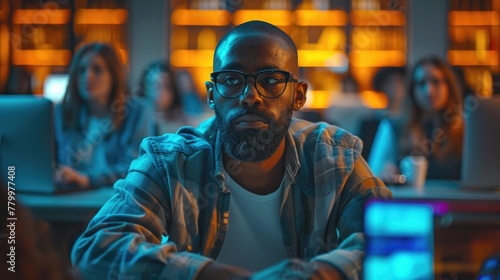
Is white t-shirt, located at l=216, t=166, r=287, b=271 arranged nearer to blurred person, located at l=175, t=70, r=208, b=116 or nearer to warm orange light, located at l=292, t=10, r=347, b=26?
blurred person, located at l=175, t=70, r=208, b=116

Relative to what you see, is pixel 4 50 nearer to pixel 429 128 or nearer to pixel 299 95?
pixel 429 128

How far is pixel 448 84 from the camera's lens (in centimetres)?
329

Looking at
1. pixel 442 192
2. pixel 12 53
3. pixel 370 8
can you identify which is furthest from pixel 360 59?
pixel 442 192

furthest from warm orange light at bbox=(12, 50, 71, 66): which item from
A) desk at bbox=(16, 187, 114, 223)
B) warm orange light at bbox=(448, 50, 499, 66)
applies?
desk at bbox=(16, 187, 114, 223)

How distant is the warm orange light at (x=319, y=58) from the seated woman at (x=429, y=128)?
3.58 m

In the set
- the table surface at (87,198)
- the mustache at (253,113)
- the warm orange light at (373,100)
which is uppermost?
the mustache at (253,113)

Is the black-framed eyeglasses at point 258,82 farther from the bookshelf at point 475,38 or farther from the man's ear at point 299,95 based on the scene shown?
the bookshelf at point 475,38

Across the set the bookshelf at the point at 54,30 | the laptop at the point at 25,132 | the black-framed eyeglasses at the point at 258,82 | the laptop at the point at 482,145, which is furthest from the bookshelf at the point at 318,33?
the black-framed eyeglasses at the point at 258,82

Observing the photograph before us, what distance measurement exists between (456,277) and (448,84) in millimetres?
1479

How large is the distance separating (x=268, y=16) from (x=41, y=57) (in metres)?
2.51

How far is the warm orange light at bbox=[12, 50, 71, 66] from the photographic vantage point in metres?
7.21

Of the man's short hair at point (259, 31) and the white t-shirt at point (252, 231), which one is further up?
the man's short hair at point (259, 31)

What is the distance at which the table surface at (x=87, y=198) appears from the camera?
7.68ft

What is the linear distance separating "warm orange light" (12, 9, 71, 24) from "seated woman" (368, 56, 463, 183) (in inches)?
184
